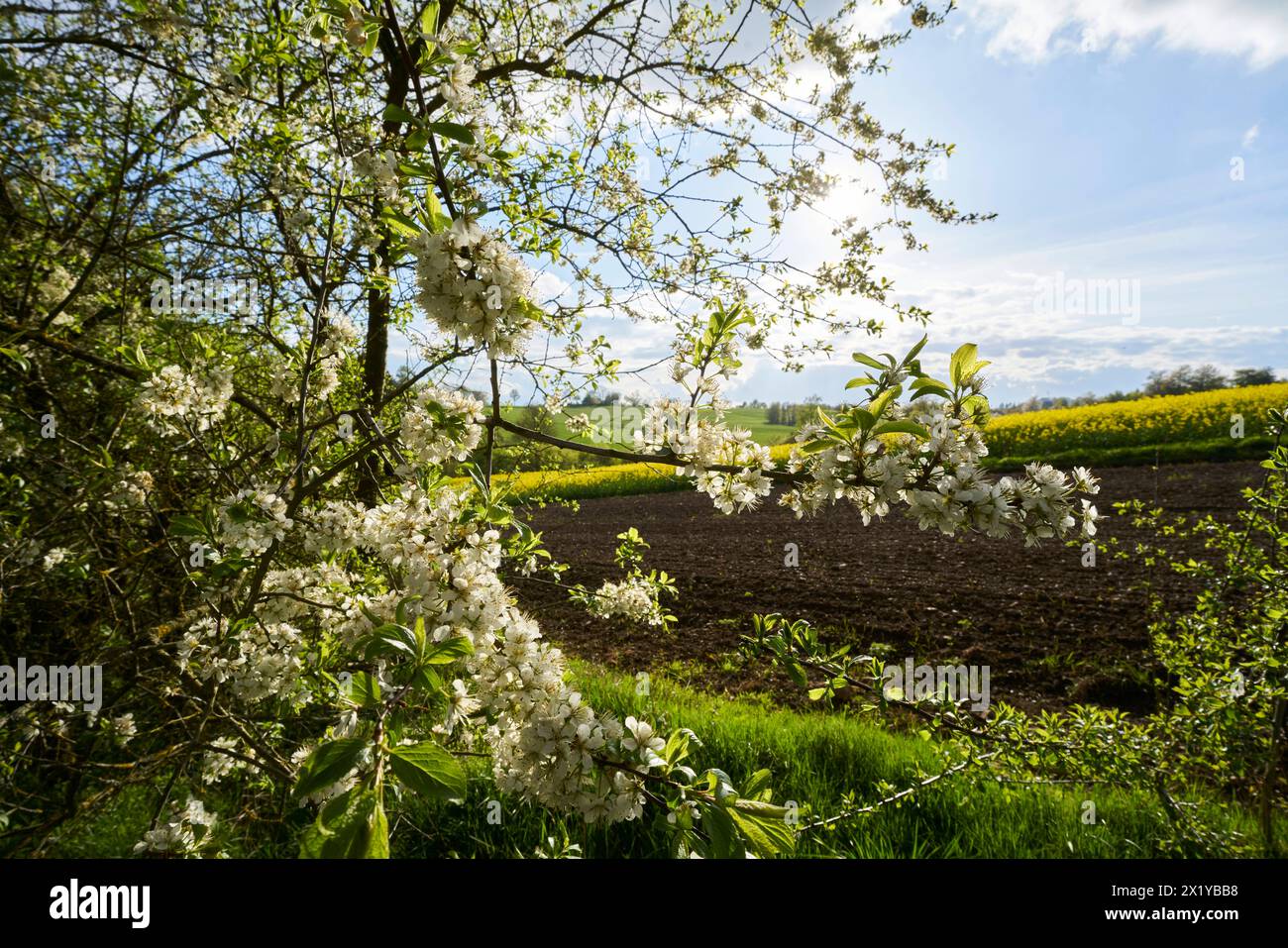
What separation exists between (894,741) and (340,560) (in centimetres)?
320

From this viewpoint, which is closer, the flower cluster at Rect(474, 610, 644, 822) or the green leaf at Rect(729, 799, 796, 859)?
the green leaf at Rect(729, 799, 796, 859)

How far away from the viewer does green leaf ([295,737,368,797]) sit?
75 centimetres

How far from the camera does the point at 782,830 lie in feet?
3.37

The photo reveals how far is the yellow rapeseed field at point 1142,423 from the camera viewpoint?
15.3m

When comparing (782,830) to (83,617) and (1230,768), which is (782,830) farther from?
(83,617)

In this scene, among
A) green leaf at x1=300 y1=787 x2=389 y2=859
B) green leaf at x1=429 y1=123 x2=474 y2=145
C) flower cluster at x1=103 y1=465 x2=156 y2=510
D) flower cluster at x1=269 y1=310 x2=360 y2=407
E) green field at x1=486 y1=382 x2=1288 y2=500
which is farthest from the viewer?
green field at x1=486 y1=382 x2=1288 y2=500

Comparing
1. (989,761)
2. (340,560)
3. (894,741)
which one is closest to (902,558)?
(894,741)

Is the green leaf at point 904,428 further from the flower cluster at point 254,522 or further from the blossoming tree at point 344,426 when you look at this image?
the flower cluster at point 254,522

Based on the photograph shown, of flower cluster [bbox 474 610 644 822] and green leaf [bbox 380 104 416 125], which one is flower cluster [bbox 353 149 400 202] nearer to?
green leaf [bbox 380 104 416 125]

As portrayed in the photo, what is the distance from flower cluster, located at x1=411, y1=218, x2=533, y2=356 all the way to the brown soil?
2.62 metres

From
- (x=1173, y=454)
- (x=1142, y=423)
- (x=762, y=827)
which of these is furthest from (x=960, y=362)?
(x=1142, y=423)

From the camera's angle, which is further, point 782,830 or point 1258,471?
point 1258,471

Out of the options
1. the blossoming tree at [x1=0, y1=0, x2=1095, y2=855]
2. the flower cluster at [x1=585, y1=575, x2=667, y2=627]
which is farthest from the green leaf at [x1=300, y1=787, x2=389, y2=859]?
the flower cluster at [x1=585, y1=575, x2=667, y2=627]

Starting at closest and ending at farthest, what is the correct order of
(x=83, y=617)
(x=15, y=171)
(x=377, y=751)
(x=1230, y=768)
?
1. (x=377, y=751)
2. (x=15, y=171)
3. (x=1230, y=768)
4. (x=83, y=617)
